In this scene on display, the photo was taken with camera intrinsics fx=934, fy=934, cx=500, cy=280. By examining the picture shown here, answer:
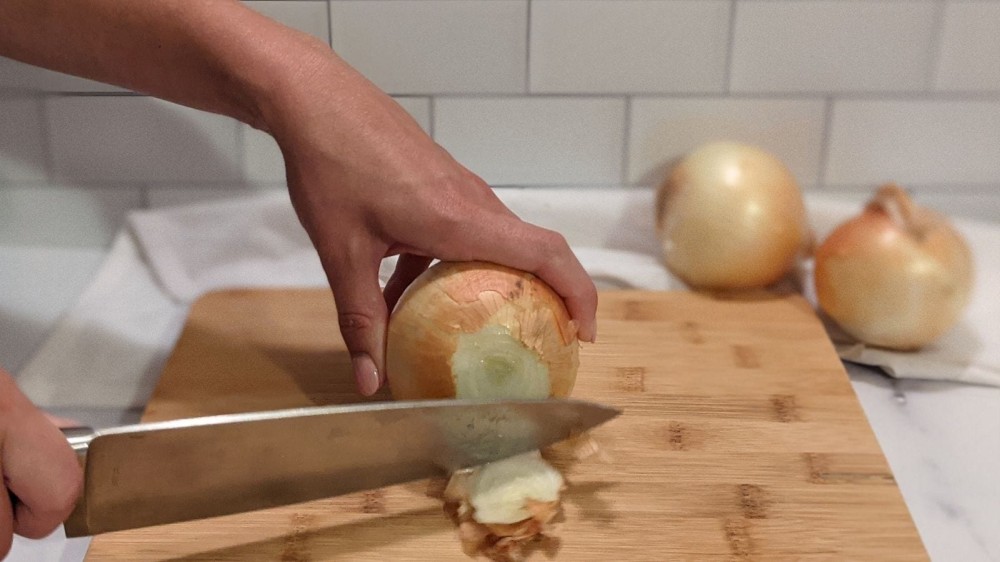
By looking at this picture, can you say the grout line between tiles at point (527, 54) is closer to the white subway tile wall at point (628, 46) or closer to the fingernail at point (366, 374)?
the white subway tile wall at point (628, 46)

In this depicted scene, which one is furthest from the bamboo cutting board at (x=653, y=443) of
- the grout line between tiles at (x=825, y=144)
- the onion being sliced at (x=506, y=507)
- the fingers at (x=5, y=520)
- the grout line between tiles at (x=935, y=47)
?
the grout line between tiles at (x=935, y=47)

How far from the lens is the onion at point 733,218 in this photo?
103 centimetres

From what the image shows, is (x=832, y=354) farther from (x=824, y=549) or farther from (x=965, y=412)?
(x=824, y=549)

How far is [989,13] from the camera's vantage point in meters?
1.11

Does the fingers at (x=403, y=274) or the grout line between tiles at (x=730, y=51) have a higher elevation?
the grout line between tiles at (x=730, y=51)

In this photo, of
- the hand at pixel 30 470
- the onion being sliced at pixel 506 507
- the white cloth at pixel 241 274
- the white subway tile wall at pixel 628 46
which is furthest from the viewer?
the white subway tile wall at pixel 628 46

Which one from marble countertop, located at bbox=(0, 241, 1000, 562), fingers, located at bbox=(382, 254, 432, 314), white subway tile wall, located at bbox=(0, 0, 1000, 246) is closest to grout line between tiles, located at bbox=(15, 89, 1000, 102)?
white subway tile wall, located at bbox=(0, 0, 1000, 246)

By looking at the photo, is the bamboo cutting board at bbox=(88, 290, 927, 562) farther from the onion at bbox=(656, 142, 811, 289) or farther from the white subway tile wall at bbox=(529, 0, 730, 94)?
the white subway tile wall at bbox=(529, 0, 730, 94)

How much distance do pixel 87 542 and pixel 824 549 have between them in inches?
24.1

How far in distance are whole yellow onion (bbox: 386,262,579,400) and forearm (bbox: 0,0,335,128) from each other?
0.21m

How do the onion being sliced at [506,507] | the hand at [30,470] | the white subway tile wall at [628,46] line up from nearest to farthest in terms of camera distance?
the hand at [30,470]
the onion being sliced at [506,507]
the white subway tile wall at [628,46]

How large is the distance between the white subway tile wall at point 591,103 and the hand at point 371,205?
357 millimetres

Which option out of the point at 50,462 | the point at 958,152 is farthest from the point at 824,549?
the point at 958,152

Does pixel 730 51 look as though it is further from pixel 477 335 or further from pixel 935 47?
pixel 477 335
